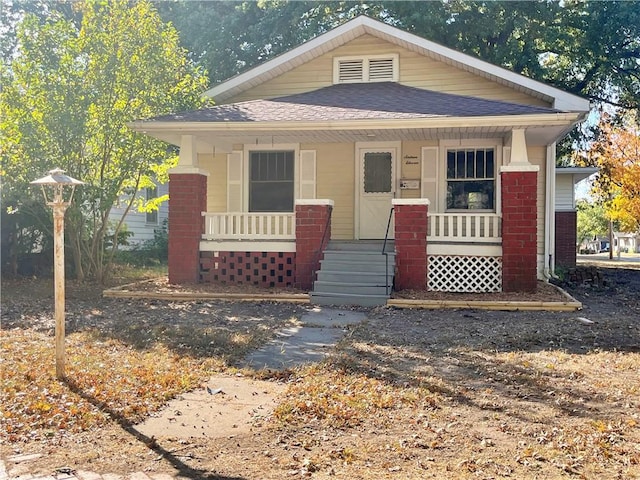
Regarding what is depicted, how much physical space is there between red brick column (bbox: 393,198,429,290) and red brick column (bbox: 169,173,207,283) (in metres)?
3.91

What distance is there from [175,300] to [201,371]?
15.4 ft

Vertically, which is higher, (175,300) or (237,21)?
(237,21)

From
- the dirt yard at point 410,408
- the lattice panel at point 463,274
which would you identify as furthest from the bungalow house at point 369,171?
the dirt yard at point 410,408

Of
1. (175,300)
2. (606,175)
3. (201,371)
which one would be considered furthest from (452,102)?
(606,175)

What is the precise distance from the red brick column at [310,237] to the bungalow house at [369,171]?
27 mm

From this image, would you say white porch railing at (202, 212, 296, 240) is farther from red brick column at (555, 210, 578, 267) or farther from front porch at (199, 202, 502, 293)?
red brick column at (555, 210, 578, 267)

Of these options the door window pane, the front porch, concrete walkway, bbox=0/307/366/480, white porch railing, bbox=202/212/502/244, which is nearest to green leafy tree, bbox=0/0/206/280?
white porch railing, bbox=202/212/502/244

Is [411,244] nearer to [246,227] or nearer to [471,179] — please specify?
[471,179]

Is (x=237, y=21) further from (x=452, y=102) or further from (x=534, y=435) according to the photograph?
(x=534, y=435)

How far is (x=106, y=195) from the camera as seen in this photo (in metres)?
11.5

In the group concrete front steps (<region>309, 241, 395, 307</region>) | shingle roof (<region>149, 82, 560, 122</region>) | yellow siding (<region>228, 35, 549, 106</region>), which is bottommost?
concrete front steps (<region>309, 241, 395, 307</region>)

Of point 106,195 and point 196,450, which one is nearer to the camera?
point 196,450

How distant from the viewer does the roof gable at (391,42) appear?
480 inches

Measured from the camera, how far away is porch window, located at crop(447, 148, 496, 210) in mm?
12438
